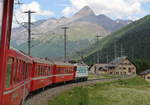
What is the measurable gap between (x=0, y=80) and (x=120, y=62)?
126m

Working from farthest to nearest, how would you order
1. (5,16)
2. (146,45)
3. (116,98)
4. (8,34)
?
(146,45)
(116,98)
(8,34)
(5,16)

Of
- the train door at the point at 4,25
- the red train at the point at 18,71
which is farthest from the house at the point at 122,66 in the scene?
the train door at the point at 4,25

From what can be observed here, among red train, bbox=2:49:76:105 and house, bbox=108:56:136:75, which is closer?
red train, bbox=2:49:76:105

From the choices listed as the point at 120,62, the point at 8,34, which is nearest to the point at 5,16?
the point at 8,34

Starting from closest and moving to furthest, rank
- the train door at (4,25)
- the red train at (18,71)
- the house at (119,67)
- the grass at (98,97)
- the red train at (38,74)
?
1. the train door at (4,25)
2. the red train at (18,71)
3. the red train at (38,74)
4. the grass at (98,97)
5. the house at (119,67)

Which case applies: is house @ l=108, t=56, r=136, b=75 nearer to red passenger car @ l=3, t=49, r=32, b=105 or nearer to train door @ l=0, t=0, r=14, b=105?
red passenger car @ l=3, t=49, r=32, b=105

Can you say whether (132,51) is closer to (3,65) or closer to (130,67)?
(130,67)

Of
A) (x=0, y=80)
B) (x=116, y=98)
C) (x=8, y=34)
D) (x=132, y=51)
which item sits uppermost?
(x=132, y=51)

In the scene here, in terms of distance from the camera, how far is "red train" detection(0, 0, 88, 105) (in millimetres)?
5523

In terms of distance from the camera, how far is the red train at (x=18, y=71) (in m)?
5.52

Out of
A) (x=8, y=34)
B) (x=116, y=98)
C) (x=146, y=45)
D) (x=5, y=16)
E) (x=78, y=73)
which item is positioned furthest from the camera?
(x=146, y=45)

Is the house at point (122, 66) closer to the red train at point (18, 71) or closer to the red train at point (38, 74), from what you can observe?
the red train at point (18, 71)

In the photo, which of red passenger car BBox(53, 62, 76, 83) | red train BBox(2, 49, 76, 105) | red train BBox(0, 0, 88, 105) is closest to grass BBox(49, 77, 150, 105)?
red train BBox(2, 49, 76, 105)

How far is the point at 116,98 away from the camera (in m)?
32.1
